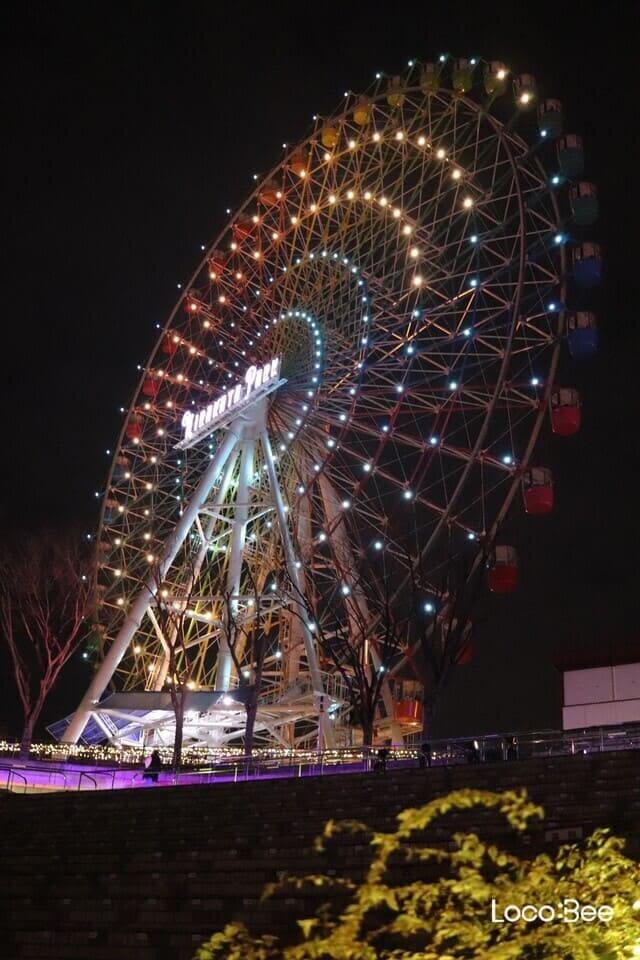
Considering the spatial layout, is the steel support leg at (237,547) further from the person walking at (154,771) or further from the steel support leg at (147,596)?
the person walking at (154,771)

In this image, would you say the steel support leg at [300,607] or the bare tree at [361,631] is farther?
the steel support leg at [300,607]

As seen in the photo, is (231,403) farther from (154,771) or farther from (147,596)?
(154,771)

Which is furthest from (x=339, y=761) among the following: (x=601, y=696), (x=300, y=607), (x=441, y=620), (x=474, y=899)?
(x=474, y=899)

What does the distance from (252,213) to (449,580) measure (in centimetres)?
1894

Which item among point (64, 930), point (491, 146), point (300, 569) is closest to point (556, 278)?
point (491, 146)

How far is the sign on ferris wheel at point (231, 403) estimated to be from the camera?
112 ft

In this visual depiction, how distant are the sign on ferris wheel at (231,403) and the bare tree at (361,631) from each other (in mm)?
6128

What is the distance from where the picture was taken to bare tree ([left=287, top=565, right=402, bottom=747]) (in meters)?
26.1

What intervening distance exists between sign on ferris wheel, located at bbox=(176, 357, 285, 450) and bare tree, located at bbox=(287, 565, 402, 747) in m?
6.13

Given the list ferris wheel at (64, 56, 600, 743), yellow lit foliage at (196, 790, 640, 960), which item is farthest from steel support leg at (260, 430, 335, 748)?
yellow lit foliage at (196, 790, 640, 960)

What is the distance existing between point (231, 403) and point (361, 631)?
36.3 feet

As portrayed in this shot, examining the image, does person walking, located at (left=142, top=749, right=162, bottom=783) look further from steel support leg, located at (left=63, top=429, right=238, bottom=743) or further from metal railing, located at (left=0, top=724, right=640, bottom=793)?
steel support leg, located at (left=63, top=429, right=238, bottom=743)

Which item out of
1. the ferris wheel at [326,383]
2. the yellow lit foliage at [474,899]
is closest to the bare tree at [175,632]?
the ferris wheel at [326,383]

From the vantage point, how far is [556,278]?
28.5m
